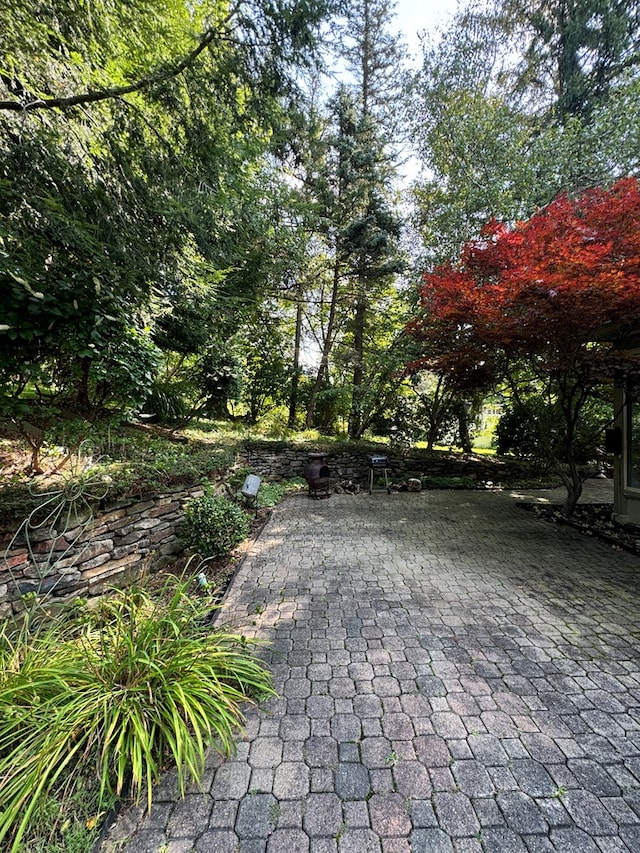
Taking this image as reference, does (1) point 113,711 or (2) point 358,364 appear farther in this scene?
(2) point 358,364

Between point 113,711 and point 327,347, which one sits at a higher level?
point 327,347

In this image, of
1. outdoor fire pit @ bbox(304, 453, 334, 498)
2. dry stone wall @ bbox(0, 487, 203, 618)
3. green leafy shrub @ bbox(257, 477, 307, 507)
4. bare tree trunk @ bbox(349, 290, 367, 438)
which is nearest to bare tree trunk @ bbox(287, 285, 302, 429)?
bare tree trunk @ bbox(349, 290, 367, 438)

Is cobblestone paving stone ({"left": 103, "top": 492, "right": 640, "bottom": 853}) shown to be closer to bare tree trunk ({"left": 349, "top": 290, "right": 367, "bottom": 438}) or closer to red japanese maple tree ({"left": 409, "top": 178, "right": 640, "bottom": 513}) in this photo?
red japanese maple tree ({"left": 409, "top": 178, "right": 640, "bottom": 513})

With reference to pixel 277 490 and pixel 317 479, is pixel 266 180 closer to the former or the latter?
pixel 317 479

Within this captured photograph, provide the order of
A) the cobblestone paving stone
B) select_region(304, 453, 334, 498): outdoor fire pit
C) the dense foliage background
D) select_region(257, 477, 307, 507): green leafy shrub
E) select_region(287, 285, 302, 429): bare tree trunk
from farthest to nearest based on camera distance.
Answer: select_region(287, 285, 302, 429): bare tree trunk < select_region(304, 453, 334, 498): outdoor fire pit < select_region(257, 477, 307, 507): green leafy shrub < the dense foliage background < the cobblestone paving stone

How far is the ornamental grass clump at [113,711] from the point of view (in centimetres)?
132

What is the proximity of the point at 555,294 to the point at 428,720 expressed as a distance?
3811 millimetres

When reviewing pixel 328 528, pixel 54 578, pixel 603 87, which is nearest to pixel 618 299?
pixel 328 528

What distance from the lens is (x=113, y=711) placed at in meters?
1.50

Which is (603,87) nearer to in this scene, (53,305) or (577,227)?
(577,227)

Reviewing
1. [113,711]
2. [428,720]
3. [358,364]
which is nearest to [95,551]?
[113,711]

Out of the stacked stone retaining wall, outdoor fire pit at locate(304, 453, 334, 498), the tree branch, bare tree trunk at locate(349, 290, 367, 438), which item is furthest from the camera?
bare tree trunk at locate(349, 290, 367, 438)

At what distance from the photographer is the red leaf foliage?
3287mm

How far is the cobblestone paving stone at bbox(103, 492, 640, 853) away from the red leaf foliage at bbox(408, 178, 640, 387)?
8.48 ft
